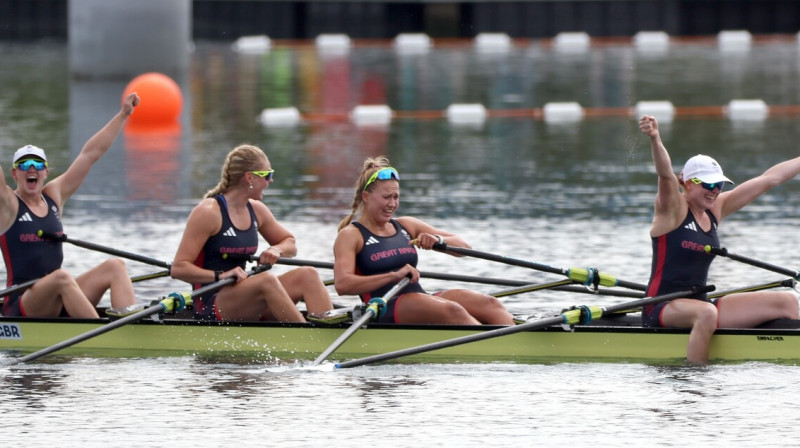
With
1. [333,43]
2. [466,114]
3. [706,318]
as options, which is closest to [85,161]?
[706,318]

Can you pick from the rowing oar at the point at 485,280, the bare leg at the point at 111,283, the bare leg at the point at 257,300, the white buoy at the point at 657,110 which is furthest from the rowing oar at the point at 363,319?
the white buoy at the point at 657,110

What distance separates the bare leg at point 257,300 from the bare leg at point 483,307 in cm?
104

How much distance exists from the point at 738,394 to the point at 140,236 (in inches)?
288

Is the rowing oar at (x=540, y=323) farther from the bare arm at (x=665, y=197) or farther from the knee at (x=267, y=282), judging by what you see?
the knee at (x=267, y=282)

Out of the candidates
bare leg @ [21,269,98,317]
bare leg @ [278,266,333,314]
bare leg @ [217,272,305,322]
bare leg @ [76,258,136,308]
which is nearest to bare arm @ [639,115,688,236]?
bare leg @ [278,266,333,314]

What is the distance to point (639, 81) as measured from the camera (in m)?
30.8

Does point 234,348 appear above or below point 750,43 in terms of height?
below

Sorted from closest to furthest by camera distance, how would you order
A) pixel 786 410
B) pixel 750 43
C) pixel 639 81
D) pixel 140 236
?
1. pixel 786 410
2. pixel 140 236
3. pixel 639 81
4. pixel 750 43

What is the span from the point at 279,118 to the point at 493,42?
17251mm

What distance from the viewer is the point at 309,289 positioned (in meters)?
10.3

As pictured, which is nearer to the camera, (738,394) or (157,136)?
(738,394)

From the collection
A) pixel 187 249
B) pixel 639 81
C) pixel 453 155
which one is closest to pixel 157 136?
pixel 453 155

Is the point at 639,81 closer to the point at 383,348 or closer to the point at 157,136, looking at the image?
the point at 157,136

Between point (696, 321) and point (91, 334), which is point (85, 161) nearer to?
point (91, 334)
